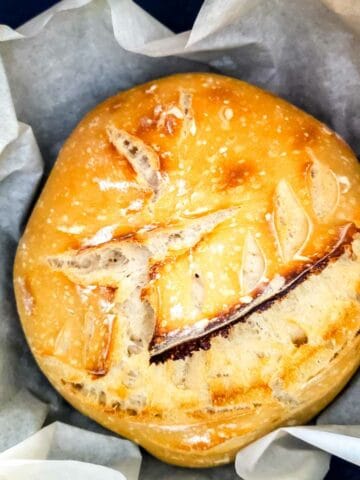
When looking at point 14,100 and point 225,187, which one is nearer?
point 225,187

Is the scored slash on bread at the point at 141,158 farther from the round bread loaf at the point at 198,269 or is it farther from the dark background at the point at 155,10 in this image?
the dark background at the point at 155,10

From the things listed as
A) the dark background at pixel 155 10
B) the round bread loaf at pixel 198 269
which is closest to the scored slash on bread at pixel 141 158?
the round bread loaf at pixel 198 269

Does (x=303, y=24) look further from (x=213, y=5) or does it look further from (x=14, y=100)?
(x=14, y=100)

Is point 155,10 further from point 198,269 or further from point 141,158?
point 198,269

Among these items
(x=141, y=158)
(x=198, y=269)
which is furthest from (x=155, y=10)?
(x=198, y=269)

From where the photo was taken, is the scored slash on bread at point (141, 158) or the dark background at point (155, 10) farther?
the dark background at point (155, 10)

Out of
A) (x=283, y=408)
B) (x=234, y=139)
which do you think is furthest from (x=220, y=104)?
(x=283, y=408)

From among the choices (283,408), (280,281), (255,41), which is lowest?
(283,408)
